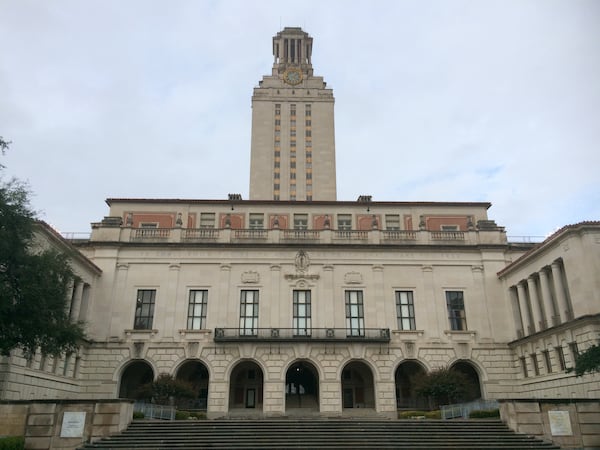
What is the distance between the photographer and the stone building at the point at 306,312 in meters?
37.4

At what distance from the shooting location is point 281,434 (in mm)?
24734

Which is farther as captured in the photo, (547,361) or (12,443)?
(547,361)

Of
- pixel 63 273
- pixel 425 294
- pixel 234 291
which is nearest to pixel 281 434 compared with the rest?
pixel 63 273

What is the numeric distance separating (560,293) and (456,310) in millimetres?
9333

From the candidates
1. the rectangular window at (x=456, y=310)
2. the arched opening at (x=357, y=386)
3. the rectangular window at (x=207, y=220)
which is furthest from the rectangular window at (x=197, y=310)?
the rectangular window at (x=456, y=310)

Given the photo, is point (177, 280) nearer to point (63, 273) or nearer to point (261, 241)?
point (261, 241)

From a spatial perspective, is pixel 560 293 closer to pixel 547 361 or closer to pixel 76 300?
pixel 547 361

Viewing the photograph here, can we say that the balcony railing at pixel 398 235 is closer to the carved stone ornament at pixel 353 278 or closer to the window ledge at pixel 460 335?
the carved stone ornament at pixel 353 278

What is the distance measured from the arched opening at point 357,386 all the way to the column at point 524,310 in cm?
1225

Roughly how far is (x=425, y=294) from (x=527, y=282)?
25.1 ft

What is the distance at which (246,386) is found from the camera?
134ft

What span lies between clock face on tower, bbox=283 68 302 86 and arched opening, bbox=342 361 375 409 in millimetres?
70951

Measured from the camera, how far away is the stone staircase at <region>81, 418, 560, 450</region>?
23078mm

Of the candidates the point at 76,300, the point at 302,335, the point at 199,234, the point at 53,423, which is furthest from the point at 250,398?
the point at 53,423
